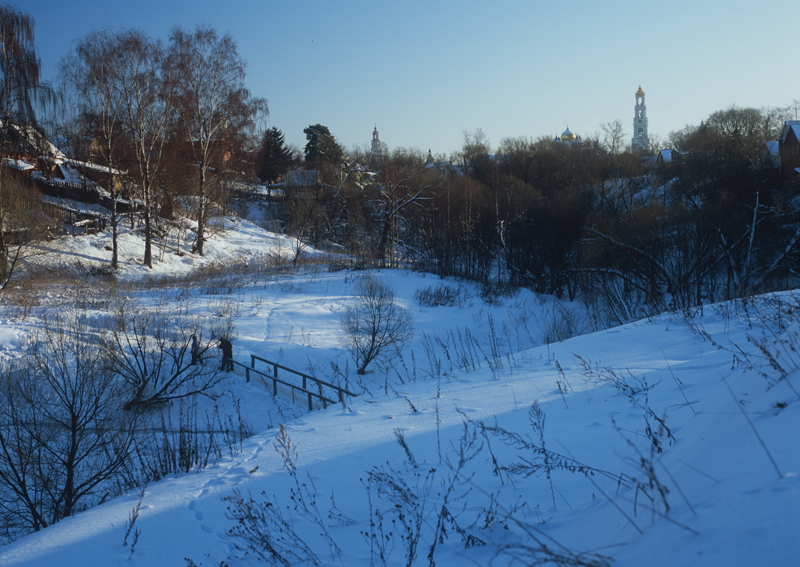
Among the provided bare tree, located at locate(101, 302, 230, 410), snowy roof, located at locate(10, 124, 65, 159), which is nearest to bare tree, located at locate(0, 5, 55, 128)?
snowy roof, located at locate(10, 124, 65, 159)

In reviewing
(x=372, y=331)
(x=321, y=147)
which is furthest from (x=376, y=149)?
(x=372, y=331)

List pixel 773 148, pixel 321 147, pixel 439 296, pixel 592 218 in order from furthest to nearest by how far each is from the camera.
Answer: pixel 321 147 < pixel 773 148 < pixel 592 218 < pixel 439 296

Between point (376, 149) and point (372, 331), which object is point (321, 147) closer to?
point (376, 149)

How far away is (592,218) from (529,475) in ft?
101

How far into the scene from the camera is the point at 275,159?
186 feet

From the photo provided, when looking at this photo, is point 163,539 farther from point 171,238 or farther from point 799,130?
point 799,130

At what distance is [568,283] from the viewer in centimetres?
3156

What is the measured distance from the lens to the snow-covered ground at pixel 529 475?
204 cm

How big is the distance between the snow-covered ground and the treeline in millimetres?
13423

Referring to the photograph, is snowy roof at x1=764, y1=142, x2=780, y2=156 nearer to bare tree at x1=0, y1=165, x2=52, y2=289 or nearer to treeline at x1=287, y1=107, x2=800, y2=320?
treeline at x1=287, y1=107, x2=800, y2=320

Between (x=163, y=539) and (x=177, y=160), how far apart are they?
1320 inches

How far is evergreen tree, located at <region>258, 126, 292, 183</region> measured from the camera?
55281 millimetres

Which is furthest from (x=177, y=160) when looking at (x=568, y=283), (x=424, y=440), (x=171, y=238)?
(x=424, y=440)

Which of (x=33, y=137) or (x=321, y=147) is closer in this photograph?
(x=33, y=137)
